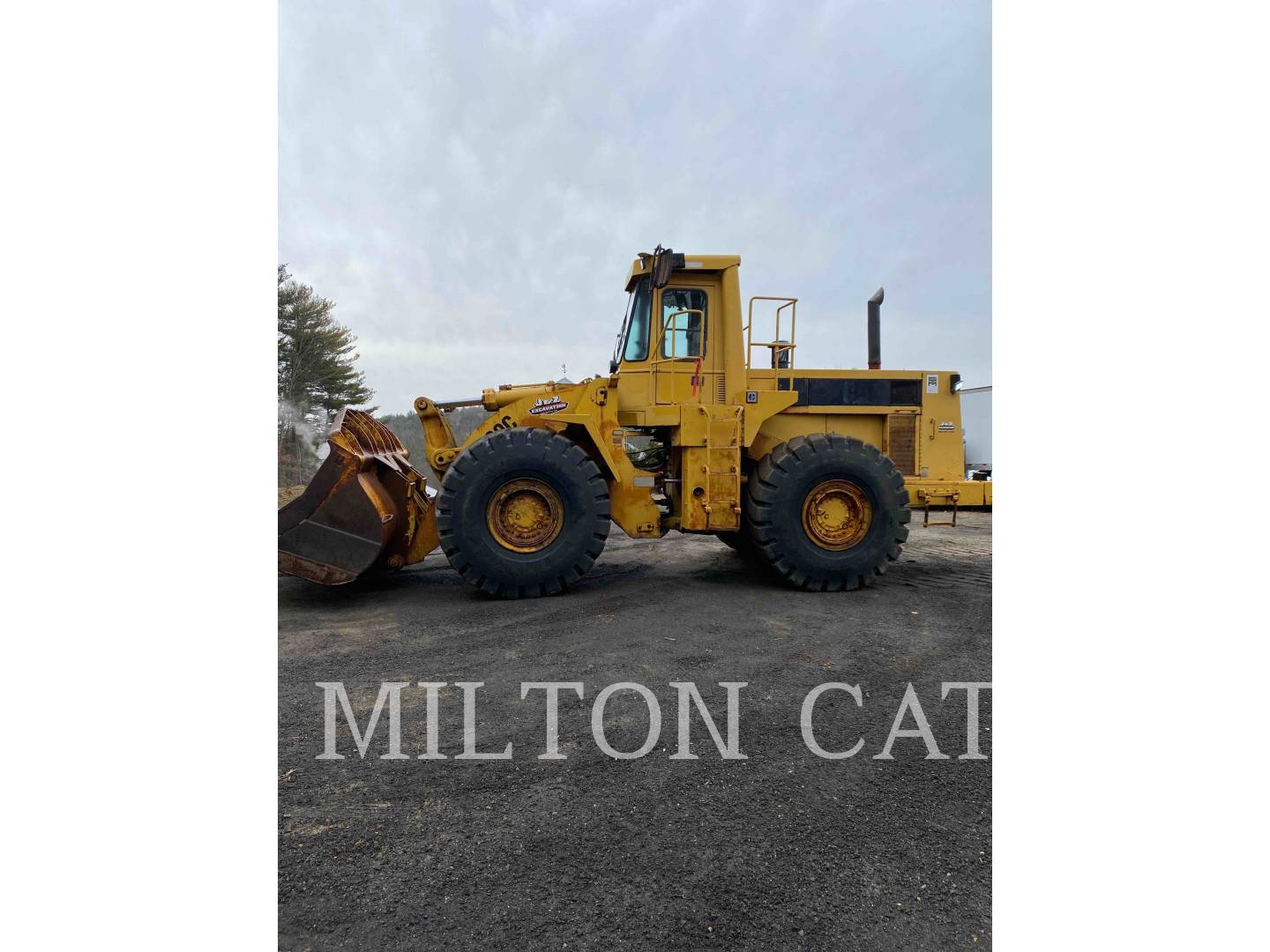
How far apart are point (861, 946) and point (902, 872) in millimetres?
334

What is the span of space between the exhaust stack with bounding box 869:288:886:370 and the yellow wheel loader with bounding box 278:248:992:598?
39 cm

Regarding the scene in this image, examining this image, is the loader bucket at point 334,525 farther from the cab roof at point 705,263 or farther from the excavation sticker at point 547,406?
the cab roof at point 705,263

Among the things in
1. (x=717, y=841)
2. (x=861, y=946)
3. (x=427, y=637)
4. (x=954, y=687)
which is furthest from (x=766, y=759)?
(x=427, y=637)

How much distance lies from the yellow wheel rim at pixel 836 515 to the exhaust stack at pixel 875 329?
5.52ft

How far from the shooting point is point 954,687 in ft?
10.8

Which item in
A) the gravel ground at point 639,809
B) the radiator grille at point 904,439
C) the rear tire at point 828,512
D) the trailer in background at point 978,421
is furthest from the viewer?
the trailer in background at point 978,421

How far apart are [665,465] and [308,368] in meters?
15.0

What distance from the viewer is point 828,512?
5812mm

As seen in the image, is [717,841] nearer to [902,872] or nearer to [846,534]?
[902,872]

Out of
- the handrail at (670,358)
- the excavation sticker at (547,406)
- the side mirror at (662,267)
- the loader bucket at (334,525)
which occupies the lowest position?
Result: the loader bucket at (334,525)

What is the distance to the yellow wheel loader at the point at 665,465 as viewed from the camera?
17.4ft

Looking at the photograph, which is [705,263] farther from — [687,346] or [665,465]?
[665,465]

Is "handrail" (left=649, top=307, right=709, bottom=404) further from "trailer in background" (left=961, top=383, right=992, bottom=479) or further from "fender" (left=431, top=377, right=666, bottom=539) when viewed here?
"trailer in background" (left=961, top=383, right=992, bottom=479)

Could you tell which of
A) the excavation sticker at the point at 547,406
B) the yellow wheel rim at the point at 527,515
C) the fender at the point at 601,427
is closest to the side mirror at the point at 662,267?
the fender at the point at 601,427
